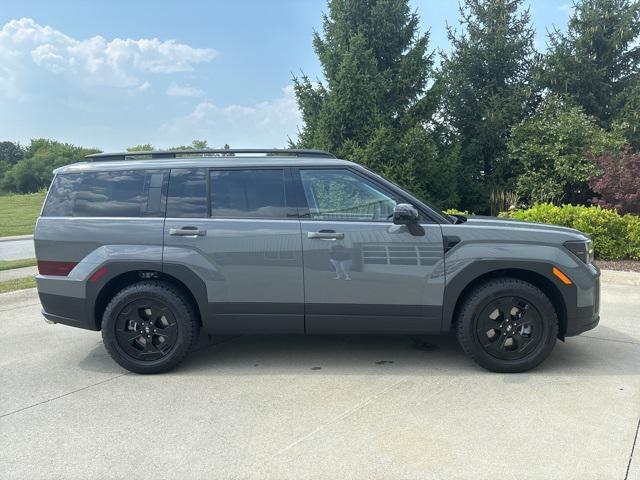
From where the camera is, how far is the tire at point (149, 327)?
4195 millimetres

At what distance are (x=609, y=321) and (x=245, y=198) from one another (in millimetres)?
4459

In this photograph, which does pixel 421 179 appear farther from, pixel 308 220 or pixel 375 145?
pixel 308 220

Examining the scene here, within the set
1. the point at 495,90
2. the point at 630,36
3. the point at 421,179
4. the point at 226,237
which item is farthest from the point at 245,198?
the point at 630,36

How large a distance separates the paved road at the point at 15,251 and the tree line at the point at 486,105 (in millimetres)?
7612

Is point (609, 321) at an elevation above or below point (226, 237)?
below

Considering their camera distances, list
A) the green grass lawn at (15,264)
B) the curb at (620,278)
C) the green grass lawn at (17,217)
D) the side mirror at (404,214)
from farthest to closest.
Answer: the green grass lawn at (17,217)
the green grass lawn at (15,264)
the curb at (620,278)
the side mirror at (404,214)

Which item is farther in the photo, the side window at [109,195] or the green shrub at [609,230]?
the green shrub at [609,230]

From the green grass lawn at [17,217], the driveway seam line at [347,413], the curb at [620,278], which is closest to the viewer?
the driveway seam line at [347,413]

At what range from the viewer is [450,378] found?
159 inches

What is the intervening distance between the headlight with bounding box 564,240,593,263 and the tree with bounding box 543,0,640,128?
12916mm

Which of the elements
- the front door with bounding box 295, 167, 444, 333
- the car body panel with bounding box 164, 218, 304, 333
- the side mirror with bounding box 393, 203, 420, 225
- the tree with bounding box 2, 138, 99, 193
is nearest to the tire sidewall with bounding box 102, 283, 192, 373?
the car body panel with bounding box 164, 218, 304, 333

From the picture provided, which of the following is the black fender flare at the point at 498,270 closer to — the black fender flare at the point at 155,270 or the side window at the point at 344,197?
the side window at the point at 344,197

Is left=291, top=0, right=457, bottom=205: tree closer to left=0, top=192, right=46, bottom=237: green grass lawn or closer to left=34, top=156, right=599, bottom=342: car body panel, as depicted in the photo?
left=34, top=156, right=599, bottom=342: car body panel

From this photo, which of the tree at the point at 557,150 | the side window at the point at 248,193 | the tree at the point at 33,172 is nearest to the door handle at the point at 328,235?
the side window at the point at 248,193
